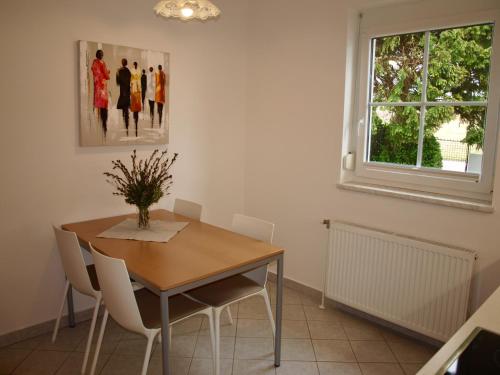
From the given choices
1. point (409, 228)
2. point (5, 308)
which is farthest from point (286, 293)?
point (5, 308)

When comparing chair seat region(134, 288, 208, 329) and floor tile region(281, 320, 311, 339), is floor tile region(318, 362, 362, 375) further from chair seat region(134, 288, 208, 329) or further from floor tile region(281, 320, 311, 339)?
chair seat region(134, 288, 208, 329)

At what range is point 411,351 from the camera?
103 inches

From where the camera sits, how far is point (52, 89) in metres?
2.58

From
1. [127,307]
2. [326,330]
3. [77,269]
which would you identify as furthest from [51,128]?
[326,330]

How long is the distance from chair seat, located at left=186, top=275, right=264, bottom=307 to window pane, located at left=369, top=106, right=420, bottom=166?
1.37 meters

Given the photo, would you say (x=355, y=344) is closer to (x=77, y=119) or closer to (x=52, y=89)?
(x=77, y=119)

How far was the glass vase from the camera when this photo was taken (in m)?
2.58

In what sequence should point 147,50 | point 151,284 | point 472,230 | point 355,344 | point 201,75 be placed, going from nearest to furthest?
point 151,284 → point 472,230 → point 355,344 → point 147,50 → point 201,75

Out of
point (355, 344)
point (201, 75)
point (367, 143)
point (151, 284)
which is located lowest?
point (355, 344)

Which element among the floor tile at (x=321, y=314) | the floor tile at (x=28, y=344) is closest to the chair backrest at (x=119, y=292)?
the floor tile at (x=28, y=344)

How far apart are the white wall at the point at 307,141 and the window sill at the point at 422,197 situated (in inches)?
1.7

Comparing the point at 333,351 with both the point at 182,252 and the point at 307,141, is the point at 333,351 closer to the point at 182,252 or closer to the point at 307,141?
the point at 182,252

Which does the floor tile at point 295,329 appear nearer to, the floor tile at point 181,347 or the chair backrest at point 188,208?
the floor tile at point 181,347

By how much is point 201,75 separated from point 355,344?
2353 mm
